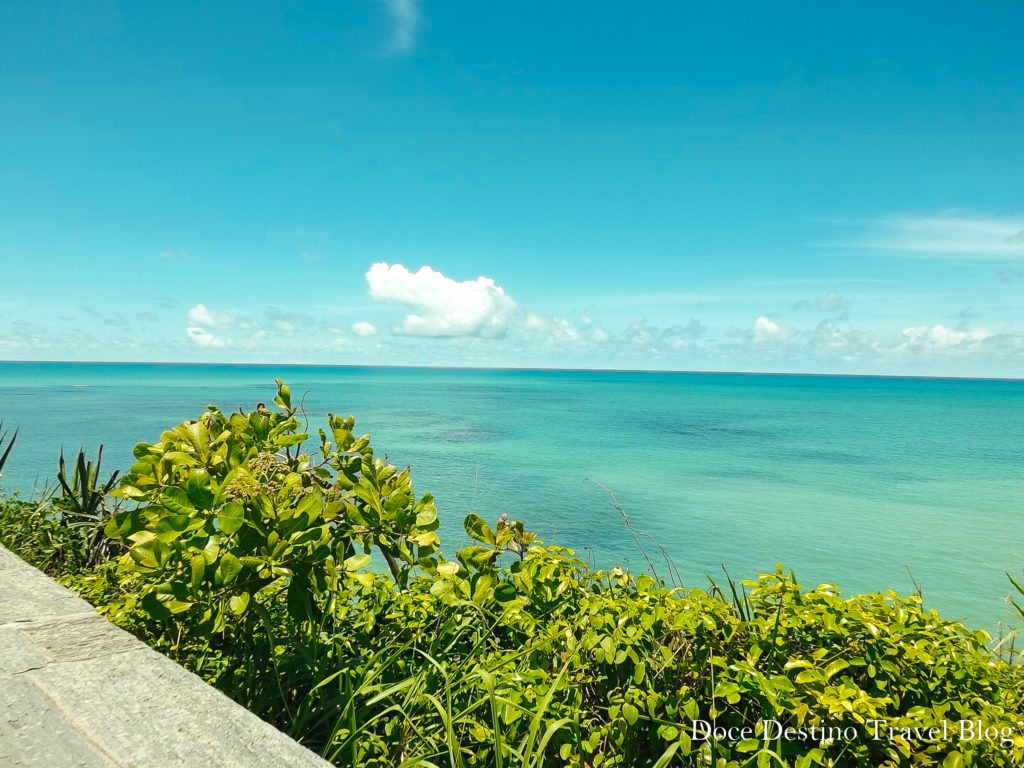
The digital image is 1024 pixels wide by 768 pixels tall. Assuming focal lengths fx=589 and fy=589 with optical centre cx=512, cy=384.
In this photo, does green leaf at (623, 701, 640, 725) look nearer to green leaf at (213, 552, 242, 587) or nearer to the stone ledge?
the stone ledge

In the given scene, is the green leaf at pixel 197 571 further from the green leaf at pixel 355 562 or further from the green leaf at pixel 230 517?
the green leaf at pixel 355 562

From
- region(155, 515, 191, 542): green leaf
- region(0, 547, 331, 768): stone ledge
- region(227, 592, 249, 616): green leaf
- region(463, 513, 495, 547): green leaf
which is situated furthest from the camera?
region(463, 513, 495, 547): green leaf

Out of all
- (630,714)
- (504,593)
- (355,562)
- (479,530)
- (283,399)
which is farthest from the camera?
(283,399)

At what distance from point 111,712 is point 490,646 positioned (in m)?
1.36

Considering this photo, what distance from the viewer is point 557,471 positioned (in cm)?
2036

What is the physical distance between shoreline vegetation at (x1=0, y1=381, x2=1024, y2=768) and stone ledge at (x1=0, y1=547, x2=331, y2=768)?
7.9 inches

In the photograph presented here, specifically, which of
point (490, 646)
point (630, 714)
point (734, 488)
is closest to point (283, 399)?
point (490, 646)

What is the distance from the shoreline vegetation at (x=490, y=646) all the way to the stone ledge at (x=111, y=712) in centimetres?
20

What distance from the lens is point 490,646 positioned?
246 centimetres

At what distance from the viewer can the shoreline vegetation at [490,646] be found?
5.76 ft

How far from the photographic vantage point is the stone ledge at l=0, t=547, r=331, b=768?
4.43ft

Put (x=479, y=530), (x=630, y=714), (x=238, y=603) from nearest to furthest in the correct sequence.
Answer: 1. (x=238, y=603)
2. (x=630, y=714)
3. (x=479, y=530)

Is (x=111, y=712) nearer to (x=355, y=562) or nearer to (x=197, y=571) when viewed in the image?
(x=197, y=571)

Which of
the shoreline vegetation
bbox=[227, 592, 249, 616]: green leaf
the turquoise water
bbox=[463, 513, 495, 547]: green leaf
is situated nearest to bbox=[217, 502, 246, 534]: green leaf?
the shoreline vegetation
